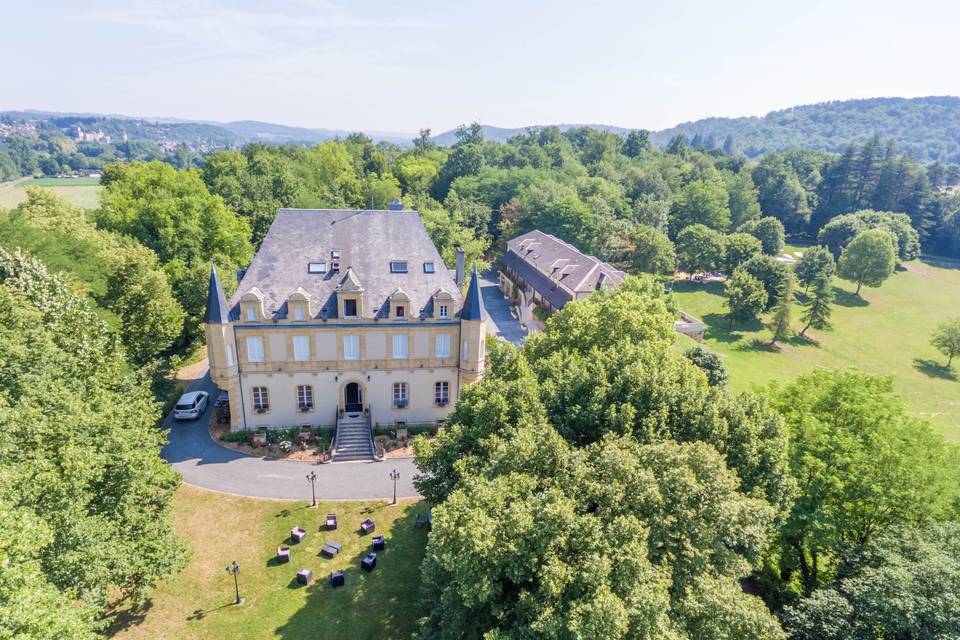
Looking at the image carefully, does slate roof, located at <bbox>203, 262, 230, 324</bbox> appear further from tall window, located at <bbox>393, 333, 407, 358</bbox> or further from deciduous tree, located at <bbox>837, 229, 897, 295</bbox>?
deciduous tree, located at <bbox>837, 229, 897, 295</bbox>

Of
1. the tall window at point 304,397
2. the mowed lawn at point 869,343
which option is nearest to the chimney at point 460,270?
the tall window at point 304,397

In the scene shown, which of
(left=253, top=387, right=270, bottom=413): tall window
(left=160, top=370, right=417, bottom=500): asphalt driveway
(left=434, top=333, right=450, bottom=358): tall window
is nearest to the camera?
(left=160, top=370, right=417, bottom=500): asphalt driveway

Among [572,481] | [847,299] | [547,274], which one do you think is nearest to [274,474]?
[572,481]

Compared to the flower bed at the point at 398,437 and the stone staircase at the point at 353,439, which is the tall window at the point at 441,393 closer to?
the flower bed at the point at 398,437

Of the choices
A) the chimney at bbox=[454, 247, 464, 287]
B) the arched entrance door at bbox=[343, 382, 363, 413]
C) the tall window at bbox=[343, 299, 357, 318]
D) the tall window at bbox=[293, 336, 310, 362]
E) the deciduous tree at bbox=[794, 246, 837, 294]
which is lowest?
the arched entrance door at bbox=[343, 382, 363, 413]

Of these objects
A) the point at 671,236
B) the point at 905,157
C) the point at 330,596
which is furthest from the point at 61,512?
the point at 905,157

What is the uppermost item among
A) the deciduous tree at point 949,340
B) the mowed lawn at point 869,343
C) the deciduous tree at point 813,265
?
the deciduous tree at point 813,265

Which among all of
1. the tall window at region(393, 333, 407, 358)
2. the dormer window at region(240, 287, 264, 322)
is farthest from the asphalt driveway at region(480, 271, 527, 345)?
the dormer window at region(240, 287, 264, 322)
